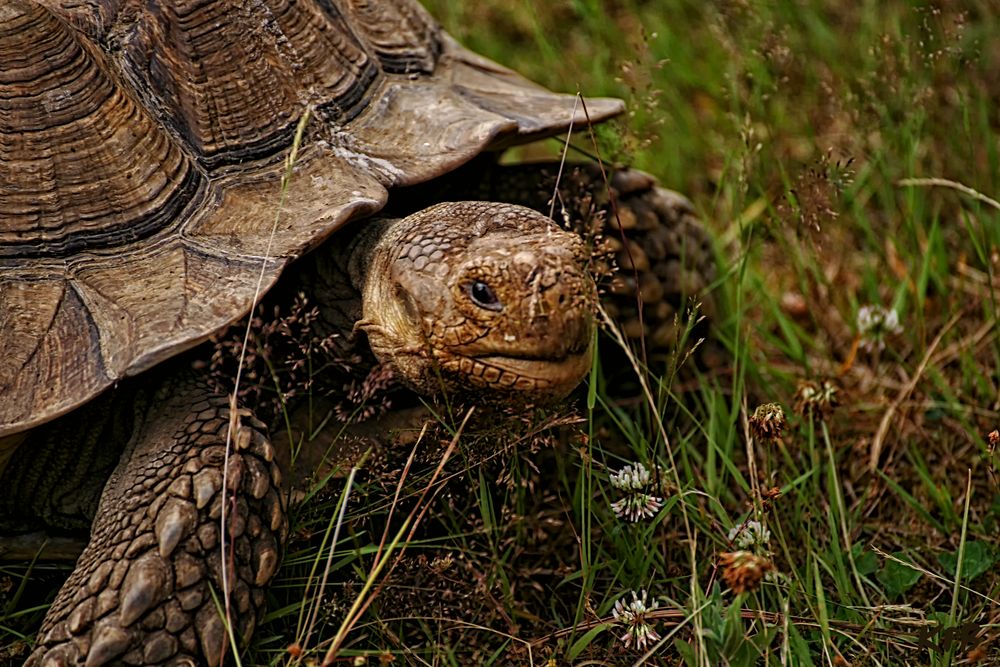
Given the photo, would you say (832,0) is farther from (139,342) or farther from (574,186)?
(139,342)

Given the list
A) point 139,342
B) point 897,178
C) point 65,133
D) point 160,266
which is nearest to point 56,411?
point 139,342

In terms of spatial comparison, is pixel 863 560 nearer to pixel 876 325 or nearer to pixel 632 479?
pixel 632 479

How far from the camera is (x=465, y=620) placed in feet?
7.86

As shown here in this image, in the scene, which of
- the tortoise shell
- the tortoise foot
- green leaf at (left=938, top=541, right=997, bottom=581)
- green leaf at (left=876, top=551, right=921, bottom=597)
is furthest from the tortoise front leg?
green leaf at (left=938, top=541, right=997, bottom=581)

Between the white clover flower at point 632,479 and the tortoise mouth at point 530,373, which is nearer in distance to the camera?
the tortoise mouth at point 530,373

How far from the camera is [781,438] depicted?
2.64 metres

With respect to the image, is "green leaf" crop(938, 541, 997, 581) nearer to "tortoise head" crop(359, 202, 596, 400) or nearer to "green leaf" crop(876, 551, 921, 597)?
"green leaf" crop(876, 551, 921, 597)

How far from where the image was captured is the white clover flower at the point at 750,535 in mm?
2193

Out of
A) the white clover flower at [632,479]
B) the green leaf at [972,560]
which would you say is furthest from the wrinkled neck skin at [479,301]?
the green leaf at [972,560]

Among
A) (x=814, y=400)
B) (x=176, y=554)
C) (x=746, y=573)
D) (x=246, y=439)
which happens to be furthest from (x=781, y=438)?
(x=176, y=554)

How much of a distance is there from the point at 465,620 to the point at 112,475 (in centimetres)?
84

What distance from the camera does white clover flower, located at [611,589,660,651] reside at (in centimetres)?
216

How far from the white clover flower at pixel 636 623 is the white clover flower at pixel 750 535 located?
0.71 feet

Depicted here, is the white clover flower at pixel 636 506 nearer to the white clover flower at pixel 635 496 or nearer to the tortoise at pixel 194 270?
the white clover flower at pixel 635 496
